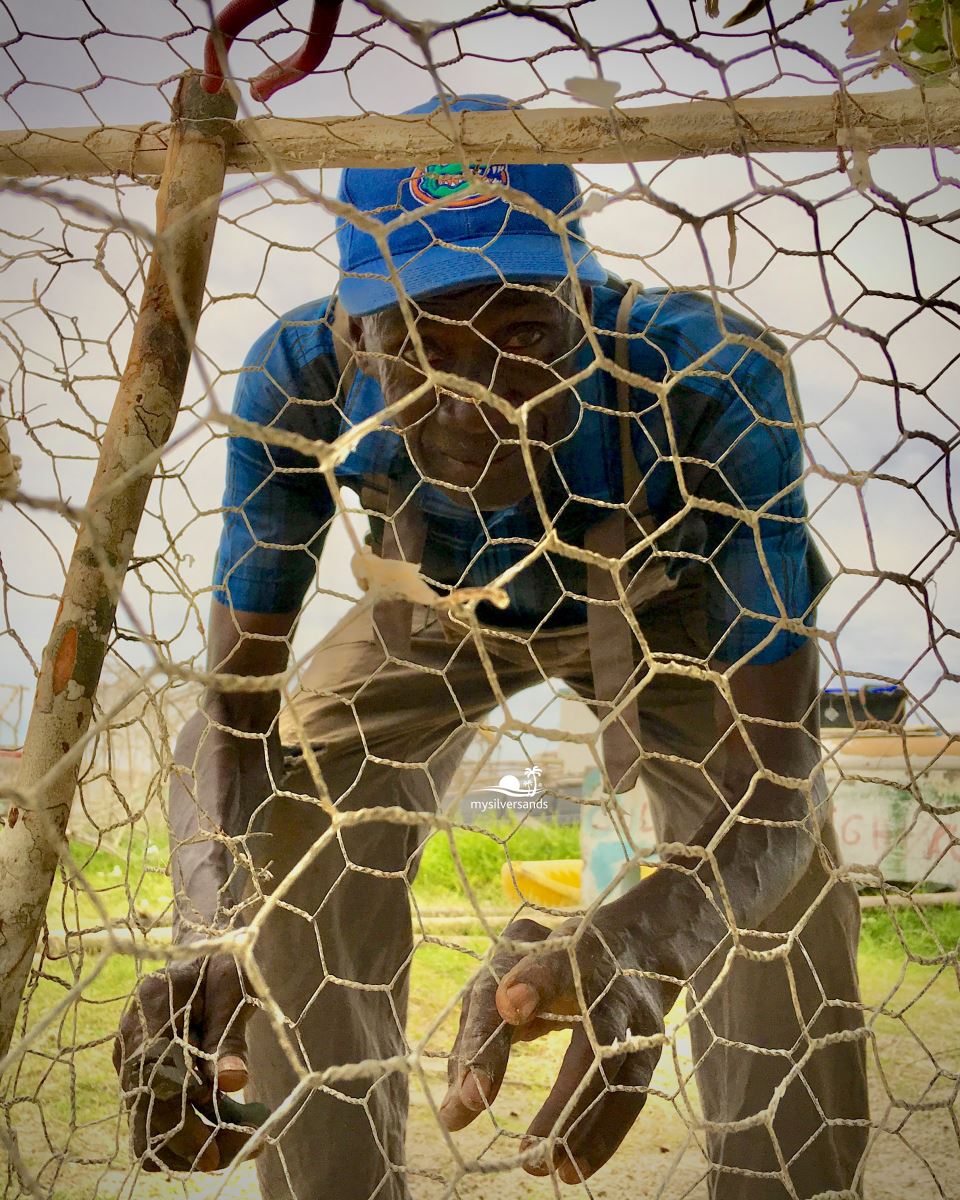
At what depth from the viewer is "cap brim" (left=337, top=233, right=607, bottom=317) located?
979 mm

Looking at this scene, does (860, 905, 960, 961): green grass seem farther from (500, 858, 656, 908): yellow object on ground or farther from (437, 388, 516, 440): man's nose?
(437, 388, 516, 440): man's nose

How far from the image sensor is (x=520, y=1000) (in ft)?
2.47

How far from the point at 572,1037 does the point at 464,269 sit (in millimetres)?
646

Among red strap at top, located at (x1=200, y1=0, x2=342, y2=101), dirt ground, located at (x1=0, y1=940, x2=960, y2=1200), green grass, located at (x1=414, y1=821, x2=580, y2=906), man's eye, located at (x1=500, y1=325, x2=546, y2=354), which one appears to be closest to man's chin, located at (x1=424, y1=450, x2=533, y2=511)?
man's eye, located at (x1=500, y1=325, x2=546, y2=354)

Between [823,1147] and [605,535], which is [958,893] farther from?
[605,535]

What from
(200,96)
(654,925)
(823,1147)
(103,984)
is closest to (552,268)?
(200,96)

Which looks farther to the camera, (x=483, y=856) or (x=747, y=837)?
(x=483, y=856)

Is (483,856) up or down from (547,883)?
up

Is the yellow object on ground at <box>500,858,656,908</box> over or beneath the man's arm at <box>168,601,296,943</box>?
over

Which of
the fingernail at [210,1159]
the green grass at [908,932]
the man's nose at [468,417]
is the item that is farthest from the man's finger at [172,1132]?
the green grass at [908,932]

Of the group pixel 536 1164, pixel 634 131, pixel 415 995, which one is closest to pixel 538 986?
pixel 536 1164

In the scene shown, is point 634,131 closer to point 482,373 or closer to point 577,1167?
point 482,373

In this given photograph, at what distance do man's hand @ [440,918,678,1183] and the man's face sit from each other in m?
0.41

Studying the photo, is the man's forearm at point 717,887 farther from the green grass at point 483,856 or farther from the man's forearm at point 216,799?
the green grass at point 483,856
